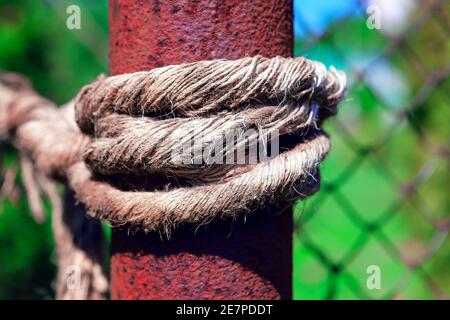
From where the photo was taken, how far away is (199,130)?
0.44 m

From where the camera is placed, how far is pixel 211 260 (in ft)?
1.52

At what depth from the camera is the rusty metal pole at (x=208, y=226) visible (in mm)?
456

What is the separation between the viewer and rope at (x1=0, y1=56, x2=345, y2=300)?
44 cm

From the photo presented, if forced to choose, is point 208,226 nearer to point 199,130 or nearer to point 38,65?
point 199,130

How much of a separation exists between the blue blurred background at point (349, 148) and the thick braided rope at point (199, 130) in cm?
10

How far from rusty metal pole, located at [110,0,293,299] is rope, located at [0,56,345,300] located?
0.02 metres

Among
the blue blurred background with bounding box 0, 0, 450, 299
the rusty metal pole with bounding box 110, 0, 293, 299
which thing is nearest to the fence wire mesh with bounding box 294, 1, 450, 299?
the blue blurred background with bounding box 0, 0, 450, 299

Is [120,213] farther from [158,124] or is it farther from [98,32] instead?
[98,32]

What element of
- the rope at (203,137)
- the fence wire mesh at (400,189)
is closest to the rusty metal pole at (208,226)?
the rope at (203,137)

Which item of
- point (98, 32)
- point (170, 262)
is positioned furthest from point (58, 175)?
point (98, 32)

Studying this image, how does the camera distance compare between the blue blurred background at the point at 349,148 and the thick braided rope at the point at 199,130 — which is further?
the blue blurred background at the point at 349,148

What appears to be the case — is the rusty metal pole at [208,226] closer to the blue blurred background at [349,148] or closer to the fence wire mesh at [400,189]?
the blue blurred background at [349,148]

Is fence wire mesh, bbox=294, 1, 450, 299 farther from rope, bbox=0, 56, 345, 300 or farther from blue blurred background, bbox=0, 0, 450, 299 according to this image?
rope, bbox=0, 56, 345, 300
